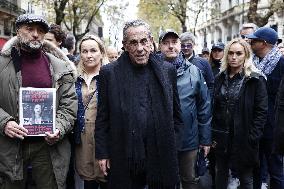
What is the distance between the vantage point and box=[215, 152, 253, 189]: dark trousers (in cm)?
513

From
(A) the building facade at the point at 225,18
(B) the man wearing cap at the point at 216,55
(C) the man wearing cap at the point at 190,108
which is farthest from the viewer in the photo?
(A) the building facade at the point at 225,18

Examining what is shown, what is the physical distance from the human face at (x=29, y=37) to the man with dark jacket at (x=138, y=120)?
75 centimetres

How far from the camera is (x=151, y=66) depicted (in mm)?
3816

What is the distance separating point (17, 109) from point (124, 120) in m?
1.04

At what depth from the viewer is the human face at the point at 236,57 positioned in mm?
5273

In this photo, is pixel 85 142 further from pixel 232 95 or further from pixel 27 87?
pixel 232 95

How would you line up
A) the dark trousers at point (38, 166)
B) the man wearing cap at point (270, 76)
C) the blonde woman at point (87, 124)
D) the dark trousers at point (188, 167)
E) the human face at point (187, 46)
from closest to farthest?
the dark trousers at point (38, 166) < the blonde woman at point (87, 124) < the dark trousers at point (188, 167) < the man wearing cap at point (270, 76) < the human face at point (187, 46)

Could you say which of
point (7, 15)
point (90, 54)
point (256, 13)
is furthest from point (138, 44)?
point (7, 15)

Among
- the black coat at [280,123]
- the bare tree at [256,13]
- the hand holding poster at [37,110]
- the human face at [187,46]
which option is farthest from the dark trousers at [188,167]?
the bare tree at [256,13]

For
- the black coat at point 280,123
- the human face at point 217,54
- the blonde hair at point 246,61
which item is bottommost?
the black coat at point 280,123

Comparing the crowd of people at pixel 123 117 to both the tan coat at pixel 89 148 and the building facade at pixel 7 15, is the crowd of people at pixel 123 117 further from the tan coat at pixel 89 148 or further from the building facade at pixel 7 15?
the building facade at pixel 7 15

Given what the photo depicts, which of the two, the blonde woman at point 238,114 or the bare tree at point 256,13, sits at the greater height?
the bare tree at point 256,13

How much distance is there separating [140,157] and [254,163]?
1927mm

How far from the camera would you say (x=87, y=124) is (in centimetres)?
433
